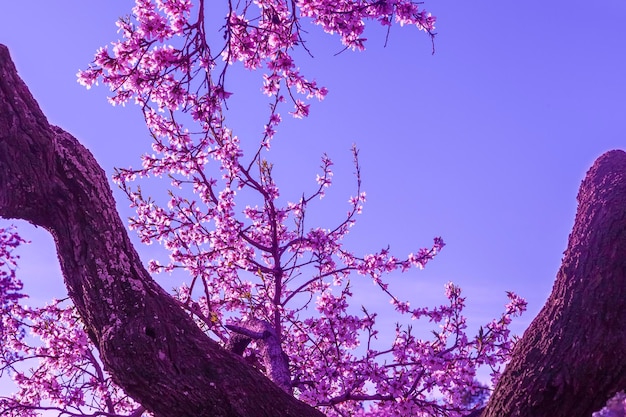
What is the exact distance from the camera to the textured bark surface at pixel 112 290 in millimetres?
4684

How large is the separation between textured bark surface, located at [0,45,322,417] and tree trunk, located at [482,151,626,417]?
1.78 m

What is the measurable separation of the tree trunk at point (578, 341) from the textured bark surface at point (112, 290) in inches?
69.9

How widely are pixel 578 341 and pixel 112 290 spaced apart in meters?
3.38

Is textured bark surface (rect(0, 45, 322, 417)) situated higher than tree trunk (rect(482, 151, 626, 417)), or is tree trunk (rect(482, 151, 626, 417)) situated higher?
textured bark surface (rect(0, 45, 322, 417))

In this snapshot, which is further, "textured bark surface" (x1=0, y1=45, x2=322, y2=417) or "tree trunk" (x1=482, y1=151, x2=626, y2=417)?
"textured bark surface" (x1=0, y1=45, x2=322, y2=417)

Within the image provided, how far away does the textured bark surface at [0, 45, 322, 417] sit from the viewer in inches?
184

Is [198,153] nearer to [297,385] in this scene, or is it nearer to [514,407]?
[297,385]

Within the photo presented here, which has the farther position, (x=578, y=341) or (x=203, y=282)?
(x=203, y=282)

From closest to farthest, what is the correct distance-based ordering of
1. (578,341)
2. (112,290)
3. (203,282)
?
(578,341) → (112,290) → (203,282)

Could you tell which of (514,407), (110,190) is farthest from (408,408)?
(110,190)

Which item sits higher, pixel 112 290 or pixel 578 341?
pixel 112 290

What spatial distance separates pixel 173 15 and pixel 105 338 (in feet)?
11.3

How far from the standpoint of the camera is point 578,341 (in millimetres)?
4125

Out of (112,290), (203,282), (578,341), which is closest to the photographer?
(578,341)
